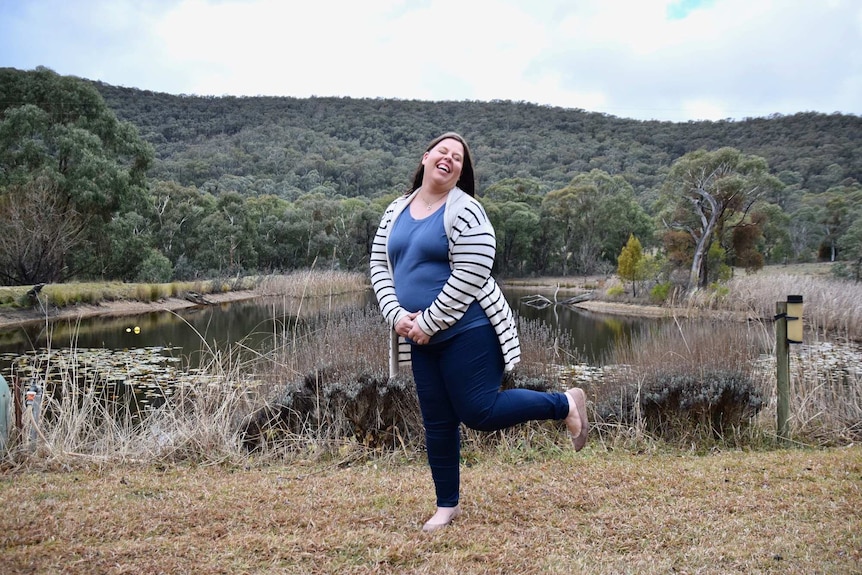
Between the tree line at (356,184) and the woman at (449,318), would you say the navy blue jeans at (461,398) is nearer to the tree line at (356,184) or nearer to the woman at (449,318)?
the woman at (449,318)

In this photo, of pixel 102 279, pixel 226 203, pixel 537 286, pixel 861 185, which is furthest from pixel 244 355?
pixel 861 185

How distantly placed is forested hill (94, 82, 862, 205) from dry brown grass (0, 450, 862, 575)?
4298cm

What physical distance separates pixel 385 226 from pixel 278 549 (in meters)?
1.29

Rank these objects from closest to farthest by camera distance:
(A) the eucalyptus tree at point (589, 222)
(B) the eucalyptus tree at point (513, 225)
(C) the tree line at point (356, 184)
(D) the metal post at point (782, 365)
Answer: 1. (D) the metal post at point (782, 365)
2. (C) the tree line at point (356, 184)
3. (B) the eucalyptus tree at point (513, 225)
4. (A) the eucalyptus tree at point (589, 222)

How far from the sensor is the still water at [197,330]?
10445 millimetres

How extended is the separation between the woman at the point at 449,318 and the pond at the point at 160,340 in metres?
2.34

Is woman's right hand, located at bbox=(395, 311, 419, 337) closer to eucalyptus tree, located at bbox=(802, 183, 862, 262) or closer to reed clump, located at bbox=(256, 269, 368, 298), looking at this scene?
reed clump, located at bbox=(256, 269, 368, 298)

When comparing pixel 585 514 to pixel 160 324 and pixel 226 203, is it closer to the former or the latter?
pixel 160 324

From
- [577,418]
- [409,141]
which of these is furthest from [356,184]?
[577,418]

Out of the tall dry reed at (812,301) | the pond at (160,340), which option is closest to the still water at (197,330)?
the pond at (160,340)

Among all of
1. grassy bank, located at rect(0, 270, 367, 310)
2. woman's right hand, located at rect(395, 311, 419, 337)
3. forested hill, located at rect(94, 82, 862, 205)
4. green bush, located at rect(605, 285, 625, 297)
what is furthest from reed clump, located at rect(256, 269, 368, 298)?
forested hill, located at rect(94, 82, 862, 205)

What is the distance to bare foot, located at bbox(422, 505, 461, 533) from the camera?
2516 mm

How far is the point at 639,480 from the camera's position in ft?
10.8

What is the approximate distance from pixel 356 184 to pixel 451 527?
52901 millimetres
